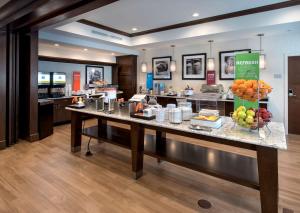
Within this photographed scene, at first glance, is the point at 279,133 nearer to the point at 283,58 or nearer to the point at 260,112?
the point at 260,112

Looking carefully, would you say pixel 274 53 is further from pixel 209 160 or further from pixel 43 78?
pixel 43 78

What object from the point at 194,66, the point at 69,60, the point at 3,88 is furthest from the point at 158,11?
the point at 69,60

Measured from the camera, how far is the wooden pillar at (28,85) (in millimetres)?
4402

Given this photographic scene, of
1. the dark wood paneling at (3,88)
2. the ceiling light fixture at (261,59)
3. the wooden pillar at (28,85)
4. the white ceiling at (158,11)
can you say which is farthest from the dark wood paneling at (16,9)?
the ceiling light fixture at (261,59)

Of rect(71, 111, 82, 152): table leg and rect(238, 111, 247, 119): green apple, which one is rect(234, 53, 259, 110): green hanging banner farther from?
rect(71, 111, 82, 152): table leg

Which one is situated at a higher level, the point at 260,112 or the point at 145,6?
the point at 145,6

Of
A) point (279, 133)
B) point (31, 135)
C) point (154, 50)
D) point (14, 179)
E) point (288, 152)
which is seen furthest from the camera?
point (154, 50)

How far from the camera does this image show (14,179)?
112 inches

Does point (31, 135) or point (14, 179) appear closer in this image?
point (14, 179)

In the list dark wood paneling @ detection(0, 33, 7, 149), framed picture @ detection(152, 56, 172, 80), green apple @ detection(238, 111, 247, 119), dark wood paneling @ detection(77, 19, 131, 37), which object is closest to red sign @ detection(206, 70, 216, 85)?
framed picture @ detection(152, 56, 172, 80)

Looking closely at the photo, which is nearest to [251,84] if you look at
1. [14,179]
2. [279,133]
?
[279,133]

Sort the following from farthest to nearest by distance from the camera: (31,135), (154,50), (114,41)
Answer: (154,50) → (114,41) → (31,135)

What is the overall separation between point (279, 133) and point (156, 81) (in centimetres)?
593

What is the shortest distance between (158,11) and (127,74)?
158 inches
